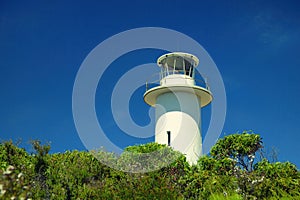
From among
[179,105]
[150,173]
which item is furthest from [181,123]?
[150,173]

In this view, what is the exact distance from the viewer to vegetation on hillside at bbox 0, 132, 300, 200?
41.8 ft

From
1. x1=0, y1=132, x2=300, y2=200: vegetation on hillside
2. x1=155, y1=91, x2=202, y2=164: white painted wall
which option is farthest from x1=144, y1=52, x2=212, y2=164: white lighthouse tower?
x1=0, y1=132, x2=300, y2=200: vegetation on hillside

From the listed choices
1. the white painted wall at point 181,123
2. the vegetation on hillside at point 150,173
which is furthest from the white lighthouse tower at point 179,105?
the vegetation on hillside at point 150,173

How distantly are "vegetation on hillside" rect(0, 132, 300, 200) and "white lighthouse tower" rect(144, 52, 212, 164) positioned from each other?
2.85 meters

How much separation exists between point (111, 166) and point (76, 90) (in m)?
4.50

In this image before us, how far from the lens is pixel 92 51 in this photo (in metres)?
21.1

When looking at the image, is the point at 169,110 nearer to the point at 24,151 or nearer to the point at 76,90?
the point at 76,90

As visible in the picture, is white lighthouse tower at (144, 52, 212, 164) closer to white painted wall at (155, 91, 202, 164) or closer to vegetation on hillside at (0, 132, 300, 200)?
white painted wall at (155, 91, 202, 164)

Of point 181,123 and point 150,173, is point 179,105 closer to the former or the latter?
point 181,123

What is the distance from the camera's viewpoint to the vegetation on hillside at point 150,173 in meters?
12.7

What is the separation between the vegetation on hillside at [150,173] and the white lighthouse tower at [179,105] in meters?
2.85

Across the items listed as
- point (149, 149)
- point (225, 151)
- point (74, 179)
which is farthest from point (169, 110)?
point (74, 179)

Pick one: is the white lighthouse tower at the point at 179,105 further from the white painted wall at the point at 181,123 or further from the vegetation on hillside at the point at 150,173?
the vegetation on hillside at the point at 150,173

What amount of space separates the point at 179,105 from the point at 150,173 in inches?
317
